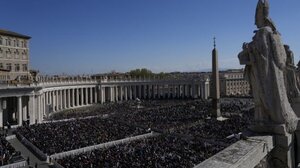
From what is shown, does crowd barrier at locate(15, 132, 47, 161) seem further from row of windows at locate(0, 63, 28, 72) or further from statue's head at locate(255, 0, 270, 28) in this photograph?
row of windows at locate(0, 63, 28, 72)

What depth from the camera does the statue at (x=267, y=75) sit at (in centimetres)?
718

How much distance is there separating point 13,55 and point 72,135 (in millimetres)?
37968

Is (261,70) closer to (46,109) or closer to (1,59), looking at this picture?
(46,109)

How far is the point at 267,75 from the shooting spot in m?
7.21

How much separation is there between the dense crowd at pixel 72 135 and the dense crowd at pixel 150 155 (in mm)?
3406

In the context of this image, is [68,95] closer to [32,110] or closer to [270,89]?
→ [32,110]

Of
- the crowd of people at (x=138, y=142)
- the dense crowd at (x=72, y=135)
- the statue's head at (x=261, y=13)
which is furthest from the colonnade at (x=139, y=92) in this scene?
the statue's head at (x=261, y=13)

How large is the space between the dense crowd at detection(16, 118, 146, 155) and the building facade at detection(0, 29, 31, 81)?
24.7 m

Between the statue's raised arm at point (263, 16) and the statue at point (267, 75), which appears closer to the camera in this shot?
the statue at point (267, 75)

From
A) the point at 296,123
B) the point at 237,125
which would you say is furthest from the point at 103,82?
the point at 296,123

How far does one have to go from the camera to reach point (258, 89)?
7281 mm

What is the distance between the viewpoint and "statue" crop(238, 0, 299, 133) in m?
7.18

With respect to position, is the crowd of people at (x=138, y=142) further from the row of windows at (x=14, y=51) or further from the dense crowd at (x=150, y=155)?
the row of windows at (x=14, y=51)

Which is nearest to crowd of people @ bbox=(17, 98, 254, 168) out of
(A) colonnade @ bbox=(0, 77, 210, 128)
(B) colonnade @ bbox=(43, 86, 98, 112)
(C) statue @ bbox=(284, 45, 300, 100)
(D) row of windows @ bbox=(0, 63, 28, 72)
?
(A) colonnade @ bbox=(0, 77, 210, 128)
